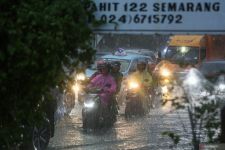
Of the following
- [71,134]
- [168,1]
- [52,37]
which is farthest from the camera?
[71,134]

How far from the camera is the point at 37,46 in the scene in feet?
22.1

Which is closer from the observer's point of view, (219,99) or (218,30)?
(219,99)

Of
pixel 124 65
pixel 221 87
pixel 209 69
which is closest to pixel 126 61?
pixel 124 65

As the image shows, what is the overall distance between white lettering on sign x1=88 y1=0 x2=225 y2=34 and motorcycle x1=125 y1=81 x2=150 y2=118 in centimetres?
1345

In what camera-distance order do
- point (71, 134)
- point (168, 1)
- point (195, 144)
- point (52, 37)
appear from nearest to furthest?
1. point (52, 37)
2. point (195, 144)
3. point (168, 1)
4. point (71, 134)

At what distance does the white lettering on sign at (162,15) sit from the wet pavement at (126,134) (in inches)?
170

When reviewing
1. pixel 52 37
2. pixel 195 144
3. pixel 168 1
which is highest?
pixel 168 1

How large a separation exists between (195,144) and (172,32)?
146 centimetres

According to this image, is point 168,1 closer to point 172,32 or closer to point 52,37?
point 172,32

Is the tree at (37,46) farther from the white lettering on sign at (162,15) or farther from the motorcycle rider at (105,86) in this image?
the motorcycle rider at (105,86)

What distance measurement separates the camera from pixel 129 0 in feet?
27.1

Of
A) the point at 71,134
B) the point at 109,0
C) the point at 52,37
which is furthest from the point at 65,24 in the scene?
the point at 71,134

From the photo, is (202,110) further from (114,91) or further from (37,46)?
(114,91)

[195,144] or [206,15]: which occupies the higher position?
[206,15]
